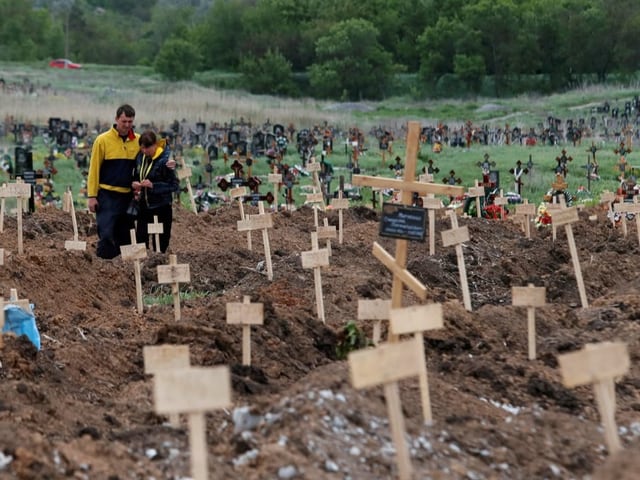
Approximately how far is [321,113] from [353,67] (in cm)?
2057

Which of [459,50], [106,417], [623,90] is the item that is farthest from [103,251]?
[459,50]

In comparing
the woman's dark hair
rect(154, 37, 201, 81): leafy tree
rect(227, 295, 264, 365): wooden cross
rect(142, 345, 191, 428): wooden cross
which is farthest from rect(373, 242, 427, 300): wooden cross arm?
rect(154, 37, 201, 81): leafy tree

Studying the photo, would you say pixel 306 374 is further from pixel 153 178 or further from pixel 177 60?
pixel 177 60

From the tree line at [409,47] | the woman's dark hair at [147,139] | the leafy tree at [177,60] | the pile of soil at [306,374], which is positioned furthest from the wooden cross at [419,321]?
the leafy tree at [177,60]

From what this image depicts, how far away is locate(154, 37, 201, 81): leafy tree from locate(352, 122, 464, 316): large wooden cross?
65.7 meters

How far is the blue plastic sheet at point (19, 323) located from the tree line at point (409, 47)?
5728 cm

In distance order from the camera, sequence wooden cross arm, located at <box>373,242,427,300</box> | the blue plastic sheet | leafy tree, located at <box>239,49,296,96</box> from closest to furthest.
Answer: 1. wooden cross arm, located at <box>373,242,427,300</box>
2. the blue plastic sheet
3. leafy tree, located at <box>239,49,296,96</box>

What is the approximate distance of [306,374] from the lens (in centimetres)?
867

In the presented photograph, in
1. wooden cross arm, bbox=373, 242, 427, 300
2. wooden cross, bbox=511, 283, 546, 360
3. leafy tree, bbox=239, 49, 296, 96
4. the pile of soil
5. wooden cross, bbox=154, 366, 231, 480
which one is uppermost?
wooden cross, bbox=154, 366, 231, 480

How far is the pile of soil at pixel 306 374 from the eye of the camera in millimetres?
6359

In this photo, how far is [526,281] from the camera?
14.1 metres

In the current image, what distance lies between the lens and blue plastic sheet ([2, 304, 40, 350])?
9047 mm

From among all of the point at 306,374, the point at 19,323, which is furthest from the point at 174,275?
the point at 306,374

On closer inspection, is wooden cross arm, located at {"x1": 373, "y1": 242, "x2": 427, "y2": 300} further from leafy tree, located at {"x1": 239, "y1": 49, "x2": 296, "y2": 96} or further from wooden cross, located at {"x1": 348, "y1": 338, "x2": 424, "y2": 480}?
leafy tree, located at {"x1": 239, "y1": 49, "x2": 296, "y2": 96}
